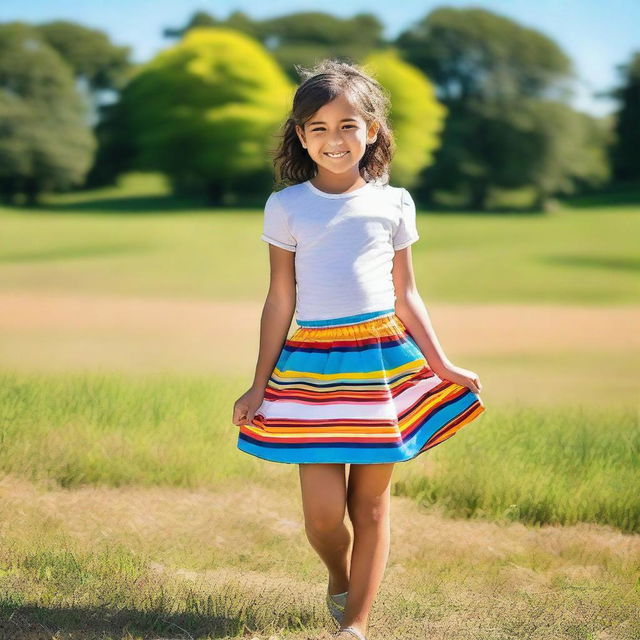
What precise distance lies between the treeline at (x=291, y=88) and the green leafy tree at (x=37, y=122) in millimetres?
46

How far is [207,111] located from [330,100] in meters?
21.1

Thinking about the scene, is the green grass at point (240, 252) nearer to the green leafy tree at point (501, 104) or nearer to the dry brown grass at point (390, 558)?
the green leafy tree at point (501, 104)

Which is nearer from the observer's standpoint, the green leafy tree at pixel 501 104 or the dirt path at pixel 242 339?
the dirt path at pixel 242 339

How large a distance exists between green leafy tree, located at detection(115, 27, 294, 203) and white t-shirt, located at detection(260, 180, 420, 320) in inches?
754

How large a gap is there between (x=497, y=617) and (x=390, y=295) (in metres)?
0.89

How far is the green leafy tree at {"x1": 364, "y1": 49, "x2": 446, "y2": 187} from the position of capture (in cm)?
2167

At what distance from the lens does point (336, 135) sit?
2357 mm

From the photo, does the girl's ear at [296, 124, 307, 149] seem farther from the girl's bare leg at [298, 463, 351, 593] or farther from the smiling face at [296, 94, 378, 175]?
the girl's bare leg at [298, 463, 351, 593]

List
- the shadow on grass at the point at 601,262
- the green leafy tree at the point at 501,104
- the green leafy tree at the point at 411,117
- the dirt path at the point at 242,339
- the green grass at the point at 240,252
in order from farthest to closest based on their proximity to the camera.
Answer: the green leafy tree at the point at 501,104
the green leafy tree at the point at 411,117
the shadow on grass at the point at 601,262
the green grass at the point at 240,252
the dirt path at the point at 242,339

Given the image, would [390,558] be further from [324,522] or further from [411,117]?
[411,117]

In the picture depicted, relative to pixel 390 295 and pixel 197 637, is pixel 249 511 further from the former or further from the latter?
pixel 390 295

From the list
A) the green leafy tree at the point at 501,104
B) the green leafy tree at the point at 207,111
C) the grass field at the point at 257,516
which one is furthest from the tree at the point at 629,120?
the grass field at the point at 257,516

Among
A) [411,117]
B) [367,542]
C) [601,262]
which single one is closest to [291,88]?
[411,117]

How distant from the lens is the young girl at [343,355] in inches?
91.5
